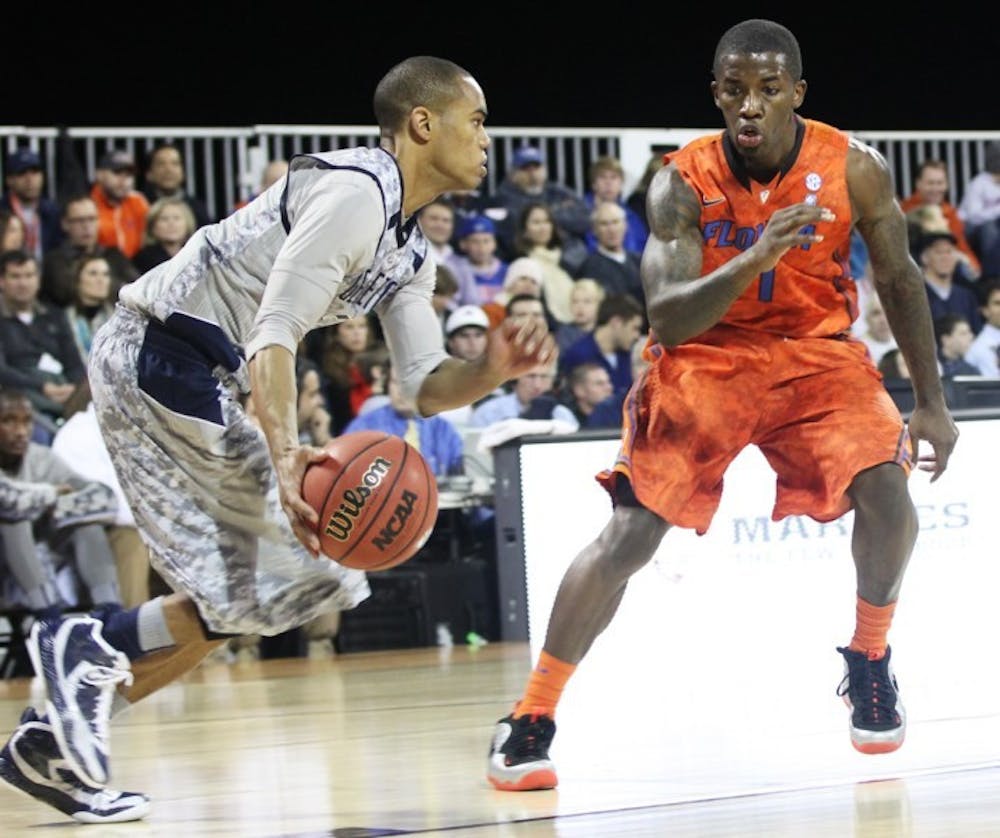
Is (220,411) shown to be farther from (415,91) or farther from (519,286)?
(519,286)

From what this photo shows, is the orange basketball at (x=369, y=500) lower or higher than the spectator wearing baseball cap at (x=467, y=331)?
lower

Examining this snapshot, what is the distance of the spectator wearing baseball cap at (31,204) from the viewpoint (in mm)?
9500

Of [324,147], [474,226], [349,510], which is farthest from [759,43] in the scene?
[324,147]

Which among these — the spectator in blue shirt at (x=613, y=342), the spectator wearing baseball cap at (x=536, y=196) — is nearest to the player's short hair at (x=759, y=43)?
the spectator in blue shirt at (x=613, y=342)

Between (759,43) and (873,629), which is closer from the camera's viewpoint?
(759,43)

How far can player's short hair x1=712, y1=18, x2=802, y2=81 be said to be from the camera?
161 inches

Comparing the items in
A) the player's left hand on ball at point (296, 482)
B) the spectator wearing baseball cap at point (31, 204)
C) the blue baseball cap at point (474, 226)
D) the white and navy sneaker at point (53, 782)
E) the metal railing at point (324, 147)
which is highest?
the metal railing at point (324, 147)

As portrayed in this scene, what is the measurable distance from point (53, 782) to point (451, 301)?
20.8 feet

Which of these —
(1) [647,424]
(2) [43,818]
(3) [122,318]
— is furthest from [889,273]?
(2) [43,818]

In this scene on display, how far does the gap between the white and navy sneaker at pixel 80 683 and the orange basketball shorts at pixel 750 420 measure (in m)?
1.20

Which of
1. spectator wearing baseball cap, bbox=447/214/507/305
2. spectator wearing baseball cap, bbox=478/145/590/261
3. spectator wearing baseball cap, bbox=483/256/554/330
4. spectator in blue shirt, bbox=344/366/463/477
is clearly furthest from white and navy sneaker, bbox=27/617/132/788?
spectator wearing baseball cap, bbox=478/145/590/261

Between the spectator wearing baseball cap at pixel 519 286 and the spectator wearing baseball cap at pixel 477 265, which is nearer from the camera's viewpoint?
the spectator wearing baseball cap at pixel 519 286

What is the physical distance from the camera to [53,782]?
3.61 m

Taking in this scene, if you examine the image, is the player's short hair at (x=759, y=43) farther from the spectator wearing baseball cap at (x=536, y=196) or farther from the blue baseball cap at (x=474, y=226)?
the spectator wearing baseball cap at (x=536, y=196)
